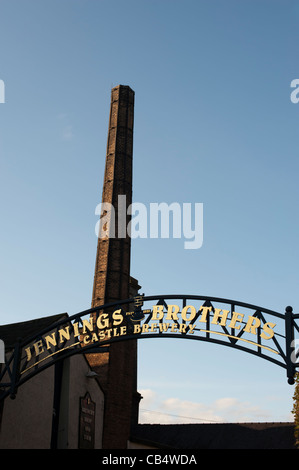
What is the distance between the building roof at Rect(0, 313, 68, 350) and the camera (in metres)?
21.2

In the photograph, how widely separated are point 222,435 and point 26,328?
664 inches

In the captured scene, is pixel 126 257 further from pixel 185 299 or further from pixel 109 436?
pixel 185 299

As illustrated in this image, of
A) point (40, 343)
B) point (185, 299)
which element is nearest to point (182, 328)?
point (185, 299)

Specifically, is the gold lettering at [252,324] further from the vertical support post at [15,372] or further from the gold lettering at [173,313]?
the vertical support post at [15,372]

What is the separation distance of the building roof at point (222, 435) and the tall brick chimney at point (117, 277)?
4696mm

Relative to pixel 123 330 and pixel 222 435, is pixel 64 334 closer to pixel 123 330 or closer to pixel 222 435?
pixel 123 330

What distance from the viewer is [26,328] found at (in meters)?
22.3

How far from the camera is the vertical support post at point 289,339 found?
48.3ft

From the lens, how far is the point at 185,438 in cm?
3525

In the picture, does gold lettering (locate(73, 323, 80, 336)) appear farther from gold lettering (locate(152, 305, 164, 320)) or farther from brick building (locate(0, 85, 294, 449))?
gold lettering (locate(152, 305, 164, 320))

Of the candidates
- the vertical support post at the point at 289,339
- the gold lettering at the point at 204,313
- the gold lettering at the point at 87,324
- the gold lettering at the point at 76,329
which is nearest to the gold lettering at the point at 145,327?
the gold lettering at the point at 204,313

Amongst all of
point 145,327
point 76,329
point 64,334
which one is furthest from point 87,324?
point 145,327

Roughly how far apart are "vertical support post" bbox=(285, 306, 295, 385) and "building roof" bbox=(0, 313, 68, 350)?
966cm

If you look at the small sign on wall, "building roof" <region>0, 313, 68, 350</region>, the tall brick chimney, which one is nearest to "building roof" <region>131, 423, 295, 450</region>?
the tall brick chimney
